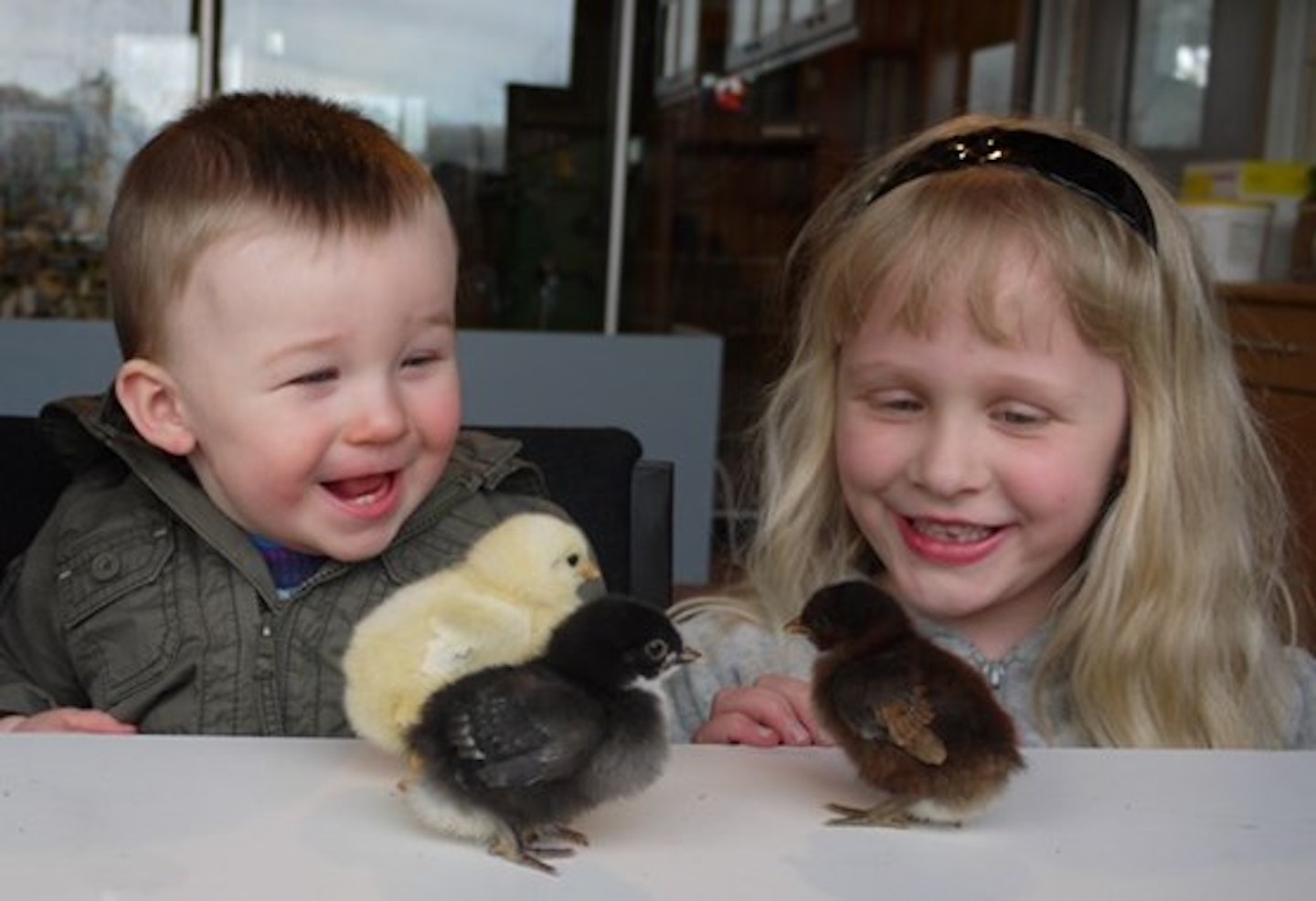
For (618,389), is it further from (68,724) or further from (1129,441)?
(68,724)

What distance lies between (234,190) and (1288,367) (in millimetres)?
3328

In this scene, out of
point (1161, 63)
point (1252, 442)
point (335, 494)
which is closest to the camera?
point (335, 494)

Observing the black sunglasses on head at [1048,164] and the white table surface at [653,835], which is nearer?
the white table surface at [653,835]

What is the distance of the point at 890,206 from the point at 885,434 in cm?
20

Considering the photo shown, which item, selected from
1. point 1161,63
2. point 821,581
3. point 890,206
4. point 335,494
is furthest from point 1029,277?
point 1161,63

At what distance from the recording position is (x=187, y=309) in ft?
4.07

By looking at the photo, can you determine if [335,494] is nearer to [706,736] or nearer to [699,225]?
[706,736]

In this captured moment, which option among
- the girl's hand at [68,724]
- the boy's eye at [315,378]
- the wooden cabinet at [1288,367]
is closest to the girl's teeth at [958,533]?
the boy's eye at [315,378]

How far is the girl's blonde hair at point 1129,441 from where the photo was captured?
1.41 metres

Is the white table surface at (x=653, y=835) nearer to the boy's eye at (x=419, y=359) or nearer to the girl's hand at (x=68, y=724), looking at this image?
the girl's hand at (x=68, y=724)

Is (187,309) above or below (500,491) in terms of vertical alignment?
above

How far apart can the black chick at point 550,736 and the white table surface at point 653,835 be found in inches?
0.9

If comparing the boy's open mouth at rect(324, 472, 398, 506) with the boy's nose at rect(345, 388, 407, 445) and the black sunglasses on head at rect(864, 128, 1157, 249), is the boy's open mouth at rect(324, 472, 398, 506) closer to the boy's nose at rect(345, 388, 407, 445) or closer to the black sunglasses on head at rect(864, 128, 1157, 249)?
the boy's nose at rect(345, 388, 407, 445)

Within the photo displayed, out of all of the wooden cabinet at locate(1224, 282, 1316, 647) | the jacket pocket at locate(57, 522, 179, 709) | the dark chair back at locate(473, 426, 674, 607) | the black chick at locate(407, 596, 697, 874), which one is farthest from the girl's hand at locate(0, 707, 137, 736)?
the wooden cabinet at locate(1224, 282, 1316, 647)
